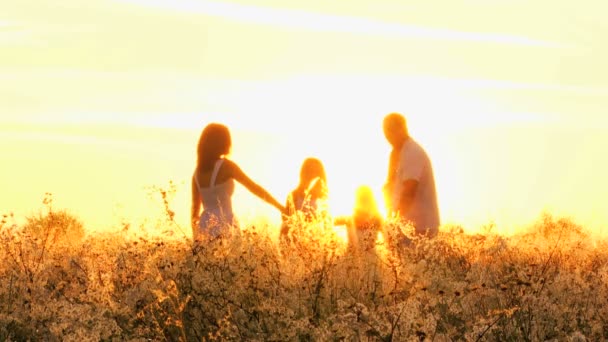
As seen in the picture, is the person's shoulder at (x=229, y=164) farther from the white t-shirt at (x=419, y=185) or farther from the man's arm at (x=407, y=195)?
the man's arm at (x=407, y=195)

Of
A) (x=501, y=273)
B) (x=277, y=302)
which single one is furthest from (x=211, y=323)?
(x=501, y=273)

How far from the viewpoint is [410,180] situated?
10133mm

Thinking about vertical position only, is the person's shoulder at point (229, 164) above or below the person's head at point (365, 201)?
above

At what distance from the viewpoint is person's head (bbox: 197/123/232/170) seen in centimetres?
1093

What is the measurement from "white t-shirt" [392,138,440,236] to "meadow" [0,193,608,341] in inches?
45.4

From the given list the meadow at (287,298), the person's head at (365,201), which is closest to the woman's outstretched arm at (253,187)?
the meadow at (287,298)

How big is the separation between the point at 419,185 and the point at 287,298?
3496mm

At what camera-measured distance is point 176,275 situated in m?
7.38

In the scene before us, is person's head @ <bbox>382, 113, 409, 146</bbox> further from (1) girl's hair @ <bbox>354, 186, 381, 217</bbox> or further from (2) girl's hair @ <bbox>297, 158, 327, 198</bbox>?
(2) girl's hair @ <bbox>297, 158, 327, 198</bbox>

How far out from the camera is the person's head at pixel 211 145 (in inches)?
430

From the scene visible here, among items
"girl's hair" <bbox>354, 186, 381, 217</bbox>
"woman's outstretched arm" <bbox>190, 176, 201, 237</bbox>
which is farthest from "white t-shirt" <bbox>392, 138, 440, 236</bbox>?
"girl's hair" <bbox>354, 186, 381, 217</bbox>

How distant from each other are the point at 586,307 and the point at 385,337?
2176mm

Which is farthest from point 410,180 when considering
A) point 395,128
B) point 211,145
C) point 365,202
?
point 365,202

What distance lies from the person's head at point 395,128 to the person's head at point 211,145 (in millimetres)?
1772
